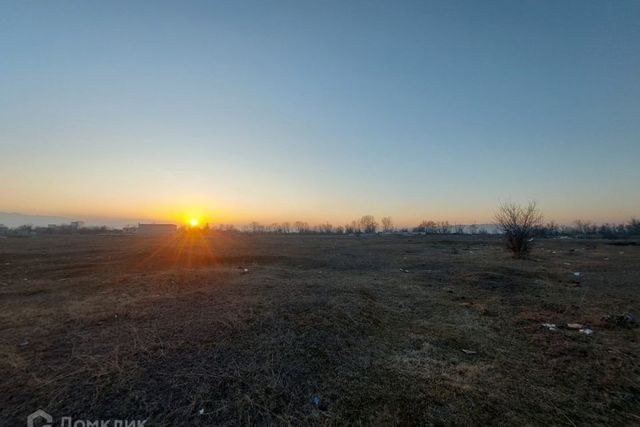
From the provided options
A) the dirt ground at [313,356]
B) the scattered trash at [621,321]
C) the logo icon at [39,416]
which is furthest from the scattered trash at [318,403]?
the scattered trash at [621,321]

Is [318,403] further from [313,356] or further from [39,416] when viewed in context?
[39,416]

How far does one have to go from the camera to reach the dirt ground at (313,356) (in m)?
3.15

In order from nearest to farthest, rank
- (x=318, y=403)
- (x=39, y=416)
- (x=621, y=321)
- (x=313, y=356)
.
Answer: (x=39, y=416) < (x=318, y=403) < (x=313, y=356) < (x=621, y=321)

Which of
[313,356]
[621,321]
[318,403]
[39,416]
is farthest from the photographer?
[621,321]

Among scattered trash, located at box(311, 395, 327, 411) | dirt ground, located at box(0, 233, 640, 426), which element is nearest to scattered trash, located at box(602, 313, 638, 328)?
dirt ground, located at box(0, 233, 640, 426)

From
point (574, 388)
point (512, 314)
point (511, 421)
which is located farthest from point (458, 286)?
point (511, 421)

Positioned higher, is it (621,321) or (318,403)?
(621,321)

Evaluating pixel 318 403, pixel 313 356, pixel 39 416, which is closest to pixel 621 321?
pixel 313 356

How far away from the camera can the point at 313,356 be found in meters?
4.33

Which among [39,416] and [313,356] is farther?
[313,356]

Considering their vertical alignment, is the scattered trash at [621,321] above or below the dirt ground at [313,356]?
above

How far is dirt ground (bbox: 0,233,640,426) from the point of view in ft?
10.3

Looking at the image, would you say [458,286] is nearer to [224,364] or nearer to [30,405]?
[224,364]

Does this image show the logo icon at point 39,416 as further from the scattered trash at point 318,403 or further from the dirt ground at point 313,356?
the scattered trash at point 318,403
